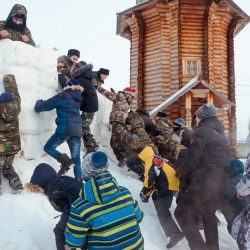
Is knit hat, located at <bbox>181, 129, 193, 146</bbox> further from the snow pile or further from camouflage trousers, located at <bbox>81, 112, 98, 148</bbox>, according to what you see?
camouflage trousers, located at <bbox>81, 112, 98, 148</bbox>

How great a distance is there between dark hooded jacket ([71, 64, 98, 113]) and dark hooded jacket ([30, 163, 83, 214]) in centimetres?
252

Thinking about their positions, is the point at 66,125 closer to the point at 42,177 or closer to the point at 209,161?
the point at 42,177

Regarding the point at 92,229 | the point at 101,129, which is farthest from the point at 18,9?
the point at 92,229

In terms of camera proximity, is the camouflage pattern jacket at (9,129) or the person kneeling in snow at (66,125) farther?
the person kneeling in snow at (66,125)

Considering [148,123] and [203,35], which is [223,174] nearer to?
[148,123]

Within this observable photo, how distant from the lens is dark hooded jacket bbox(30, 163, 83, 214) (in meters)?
2.49

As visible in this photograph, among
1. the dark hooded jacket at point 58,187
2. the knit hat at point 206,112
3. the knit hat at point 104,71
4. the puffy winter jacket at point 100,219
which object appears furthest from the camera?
the knit hat at point 104,71

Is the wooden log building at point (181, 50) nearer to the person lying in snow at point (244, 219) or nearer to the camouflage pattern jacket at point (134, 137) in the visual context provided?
the camouflage pattern jacket at point (134, 137)

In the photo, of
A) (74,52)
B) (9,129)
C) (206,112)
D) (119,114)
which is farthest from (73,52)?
(206,112)

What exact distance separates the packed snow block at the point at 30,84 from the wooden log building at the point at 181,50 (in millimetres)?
8028

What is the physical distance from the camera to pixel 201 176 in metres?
3.13

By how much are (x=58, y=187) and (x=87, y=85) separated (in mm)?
2725

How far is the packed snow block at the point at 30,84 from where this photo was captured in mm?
4586

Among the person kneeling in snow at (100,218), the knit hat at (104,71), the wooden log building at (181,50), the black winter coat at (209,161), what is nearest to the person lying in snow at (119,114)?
the knit hat at (104,71)
